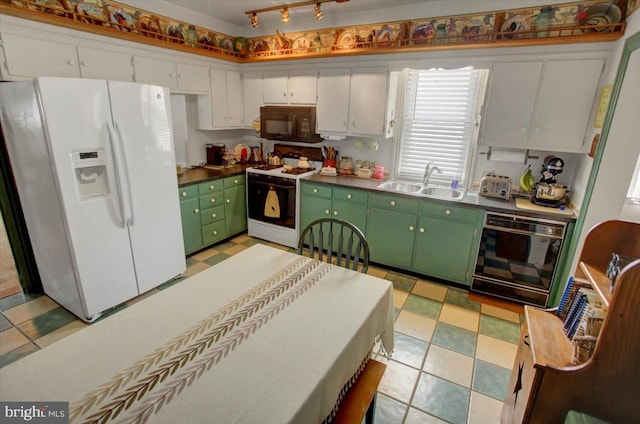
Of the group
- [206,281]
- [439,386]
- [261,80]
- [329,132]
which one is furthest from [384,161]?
[206,281]

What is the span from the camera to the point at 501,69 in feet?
8.93

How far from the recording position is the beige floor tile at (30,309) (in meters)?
2.52

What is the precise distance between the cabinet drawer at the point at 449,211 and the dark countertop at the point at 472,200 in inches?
2.0

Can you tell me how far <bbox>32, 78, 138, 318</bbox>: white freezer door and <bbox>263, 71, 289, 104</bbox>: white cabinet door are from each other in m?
2.06

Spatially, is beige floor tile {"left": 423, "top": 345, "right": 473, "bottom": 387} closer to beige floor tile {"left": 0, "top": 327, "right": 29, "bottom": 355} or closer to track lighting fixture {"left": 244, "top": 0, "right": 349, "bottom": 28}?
beige floor tile {"left": 0, "top": 327, "right": 29, "bottom": 355}

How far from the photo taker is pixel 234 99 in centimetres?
418

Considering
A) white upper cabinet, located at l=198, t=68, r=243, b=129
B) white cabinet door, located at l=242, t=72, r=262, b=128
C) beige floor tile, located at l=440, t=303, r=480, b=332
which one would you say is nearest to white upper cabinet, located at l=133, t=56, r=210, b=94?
white upper cabinet, located at l=198, t=68, r=243, b=129

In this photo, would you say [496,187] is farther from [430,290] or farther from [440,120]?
[430,290]

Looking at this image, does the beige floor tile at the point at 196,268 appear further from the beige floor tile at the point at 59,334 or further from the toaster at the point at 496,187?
the toaster at the point at 496,187

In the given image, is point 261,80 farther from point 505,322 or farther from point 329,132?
point 505,322

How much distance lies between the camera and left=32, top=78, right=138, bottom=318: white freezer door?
2057 mm

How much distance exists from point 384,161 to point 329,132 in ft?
2.46

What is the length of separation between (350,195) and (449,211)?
1.03 metres

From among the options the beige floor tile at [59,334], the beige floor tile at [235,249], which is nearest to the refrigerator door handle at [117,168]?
the beige floor tile at [59,334]
